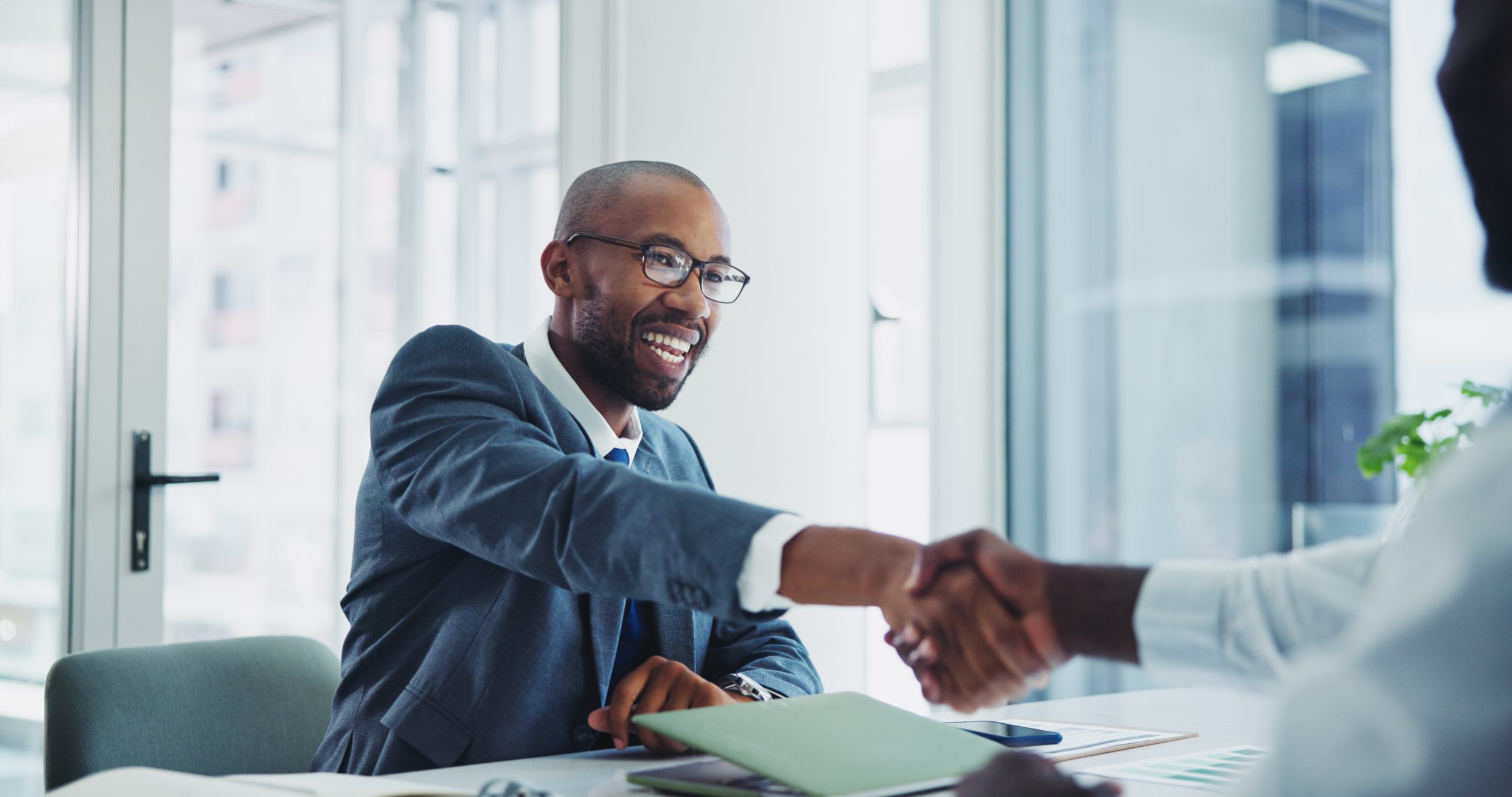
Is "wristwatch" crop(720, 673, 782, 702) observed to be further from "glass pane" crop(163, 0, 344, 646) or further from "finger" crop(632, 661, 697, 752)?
"glass pane" crop(163, 0, 344, 646)

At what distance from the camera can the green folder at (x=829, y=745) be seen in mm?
1040

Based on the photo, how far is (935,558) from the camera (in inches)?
48.4

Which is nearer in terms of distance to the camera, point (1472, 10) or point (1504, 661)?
point (1504, 661)

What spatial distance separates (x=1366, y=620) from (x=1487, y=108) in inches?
14.5

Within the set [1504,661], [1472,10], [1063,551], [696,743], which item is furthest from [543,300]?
[1504,661]

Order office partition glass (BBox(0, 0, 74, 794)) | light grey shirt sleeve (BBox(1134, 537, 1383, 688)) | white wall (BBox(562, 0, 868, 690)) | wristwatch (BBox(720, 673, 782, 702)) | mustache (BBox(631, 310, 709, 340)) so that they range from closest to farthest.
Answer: light grey shirt sleeve (BBox(1134, 537, 1383, 688)) → wristwatch (BBox(720, 673, 782, 702)) → mustache (BBox(631, 310, 709, 340)) → office partition glass (BBox(0, 0, 74, 794)) → white wall (BBox(562, 0, 868, 690))

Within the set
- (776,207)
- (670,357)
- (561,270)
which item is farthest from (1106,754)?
(776,207)

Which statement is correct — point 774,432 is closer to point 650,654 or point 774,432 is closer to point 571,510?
point 650,654

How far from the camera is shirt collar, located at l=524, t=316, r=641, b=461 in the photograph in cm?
175

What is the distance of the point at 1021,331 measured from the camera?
3.72m

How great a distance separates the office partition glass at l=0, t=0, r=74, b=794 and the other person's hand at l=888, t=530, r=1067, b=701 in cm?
203

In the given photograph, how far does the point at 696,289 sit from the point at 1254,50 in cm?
203

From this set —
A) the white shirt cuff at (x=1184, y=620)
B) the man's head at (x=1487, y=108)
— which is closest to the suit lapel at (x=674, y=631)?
the white shirt cuff at (x=1184, y=620)

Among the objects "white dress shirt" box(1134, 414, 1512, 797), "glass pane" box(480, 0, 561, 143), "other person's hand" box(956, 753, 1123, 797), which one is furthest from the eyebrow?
"glass pane" box(480, 0, 561, 143)
